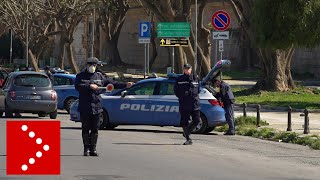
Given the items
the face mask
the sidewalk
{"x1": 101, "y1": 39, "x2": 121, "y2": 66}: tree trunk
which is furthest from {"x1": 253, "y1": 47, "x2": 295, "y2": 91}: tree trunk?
{"x1": 101, "y1": 39, "x2": 121, "y2": 66}: tree trunk

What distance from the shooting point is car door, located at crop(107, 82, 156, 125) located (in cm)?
2405

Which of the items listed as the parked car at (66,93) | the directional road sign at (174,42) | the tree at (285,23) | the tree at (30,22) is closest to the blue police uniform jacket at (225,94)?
the parked car at (66,93)

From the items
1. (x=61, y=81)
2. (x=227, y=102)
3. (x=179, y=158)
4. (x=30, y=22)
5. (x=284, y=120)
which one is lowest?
(x=284, y=120)

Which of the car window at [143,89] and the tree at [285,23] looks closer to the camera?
the car window at [143,89]

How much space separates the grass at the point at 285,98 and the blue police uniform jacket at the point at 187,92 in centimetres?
1490

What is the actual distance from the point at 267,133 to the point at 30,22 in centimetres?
4169

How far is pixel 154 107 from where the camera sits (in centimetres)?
2398

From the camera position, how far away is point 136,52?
8850cm

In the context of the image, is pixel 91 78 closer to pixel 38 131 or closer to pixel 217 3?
pixel 38 131

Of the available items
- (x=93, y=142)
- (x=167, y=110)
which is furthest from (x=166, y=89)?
(x=93, y=142)

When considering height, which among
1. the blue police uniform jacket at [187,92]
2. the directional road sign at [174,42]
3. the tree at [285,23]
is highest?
the tree at [285,23]

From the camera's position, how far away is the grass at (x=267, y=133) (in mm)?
21339

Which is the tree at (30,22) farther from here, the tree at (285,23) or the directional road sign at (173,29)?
the tree at (285,23)

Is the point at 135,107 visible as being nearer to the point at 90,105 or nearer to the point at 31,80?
the point at 31,80
